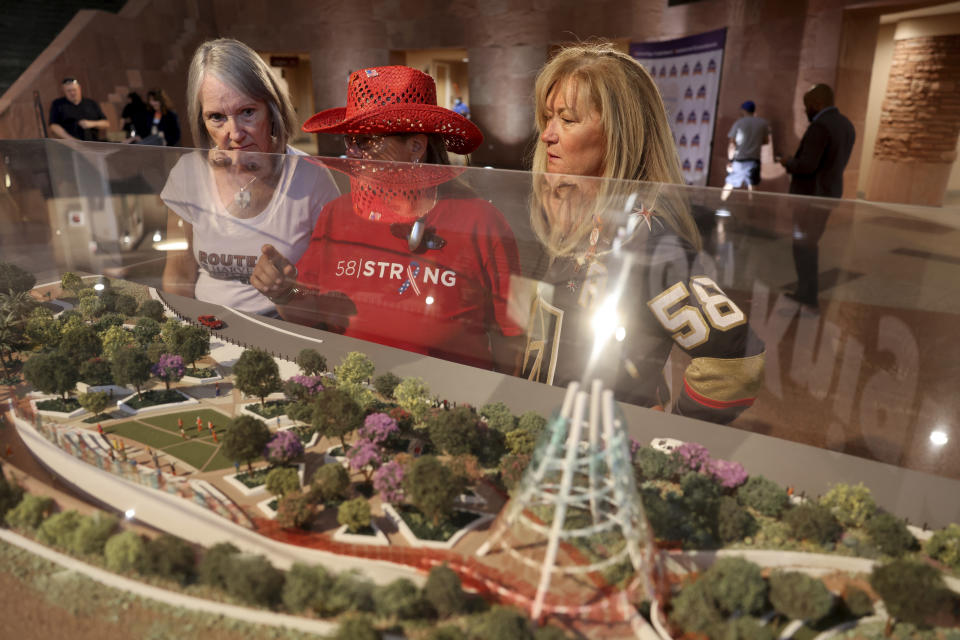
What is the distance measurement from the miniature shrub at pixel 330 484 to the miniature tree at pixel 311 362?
1.11 metres

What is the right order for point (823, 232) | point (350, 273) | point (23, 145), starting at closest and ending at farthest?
point (823, 232) → point (350, 273) → point (23, 145)

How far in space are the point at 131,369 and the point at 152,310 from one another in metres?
1.05

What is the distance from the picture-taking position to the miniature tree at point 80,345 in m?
3.99

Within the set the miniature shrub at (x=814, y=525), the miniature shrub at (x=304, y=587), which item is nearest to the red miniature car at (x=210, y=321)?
the miniature shrub at (x=304, y=587)

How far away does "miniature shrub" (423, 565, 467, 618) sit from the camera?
208 centimetres

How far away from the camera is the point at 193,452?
3100mm

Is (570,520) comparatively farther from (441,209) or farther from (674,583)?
(441,209)

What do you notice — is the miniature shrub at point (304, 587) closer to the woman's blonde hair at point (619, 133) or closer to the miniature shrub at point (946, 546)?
the woman's blonde hair at point (619, 133)

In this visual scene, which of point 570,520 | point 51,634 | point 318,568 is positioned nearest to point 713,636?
point 570,520

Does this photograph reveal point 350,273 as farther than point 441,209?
Yes

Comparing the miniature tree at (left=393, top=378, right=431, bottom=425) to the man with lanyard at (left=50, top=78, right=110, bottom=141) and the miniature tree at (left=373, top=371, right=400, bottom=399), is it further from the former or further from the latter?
the man with lanyard at (left=50, top=78, right=110, bottom=141)

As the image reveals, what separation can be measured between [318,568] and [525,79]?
1542 cm

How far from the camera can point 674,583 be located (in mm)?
2191

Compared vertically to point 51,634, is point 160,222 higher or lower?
higher
